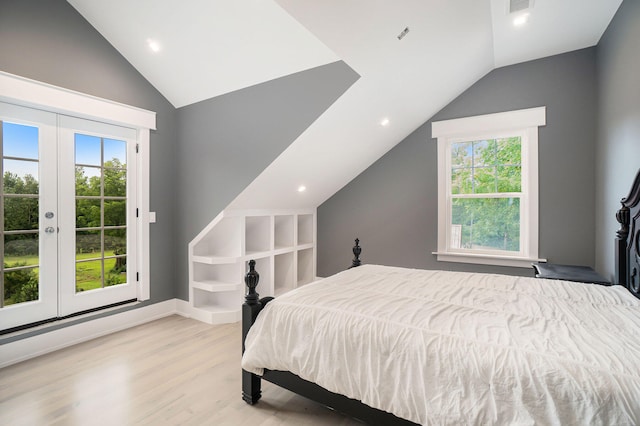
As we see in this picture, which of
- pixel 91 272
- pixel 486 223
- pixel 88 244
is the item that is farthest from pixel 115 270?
pixel 486 223

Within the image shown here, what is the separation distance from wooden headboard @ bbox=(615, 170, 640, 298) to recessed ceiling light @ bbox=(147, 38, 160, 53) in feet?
12.8

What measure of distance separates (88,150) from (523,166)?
4.43 metres

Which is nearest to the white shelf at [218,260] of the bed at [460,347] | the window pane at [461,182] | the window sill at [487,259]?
the bed at [460,347]

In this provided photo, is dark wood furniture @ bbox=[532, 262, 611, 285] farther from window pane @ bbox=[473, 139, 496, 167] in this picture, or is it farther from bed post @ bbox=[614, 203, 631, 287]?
Result: window pane @ bbox=[473, 139, 496, 167]

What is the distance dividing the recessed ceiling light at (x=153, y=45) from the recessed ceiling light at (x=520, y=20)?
3114 mm

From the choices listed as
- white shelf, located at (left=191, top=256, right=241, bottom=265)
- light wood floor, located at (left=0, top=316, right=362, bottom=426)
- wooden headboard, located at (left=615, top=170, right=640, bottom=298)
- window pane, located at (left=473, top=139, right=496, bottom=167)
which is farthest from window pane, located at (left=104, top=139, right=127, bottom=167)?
wooden headboard, located at (left=615, top=170, right=640, bottom=298)

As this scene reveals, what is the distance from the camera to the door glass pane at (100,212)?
2922 mm

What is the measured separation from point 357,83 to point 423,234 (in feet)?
6.71

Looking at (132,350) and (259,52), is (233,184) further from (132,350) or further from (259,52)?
(132,350)

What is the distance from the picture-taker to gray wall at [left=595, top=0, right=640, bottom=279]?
6.91ft

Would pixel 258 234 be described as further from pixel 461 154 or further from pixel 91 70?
pixel 461 154

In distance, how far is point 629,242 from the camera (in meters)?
2.13

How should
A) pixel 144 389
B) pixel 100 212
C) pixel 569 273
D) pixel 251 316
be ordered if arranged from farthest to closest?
pixel 100 212 < pixel 569 273 < pixel 144 389 < pixel 251 316

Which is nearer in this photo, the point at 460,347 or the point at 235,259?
the point at 460,347
